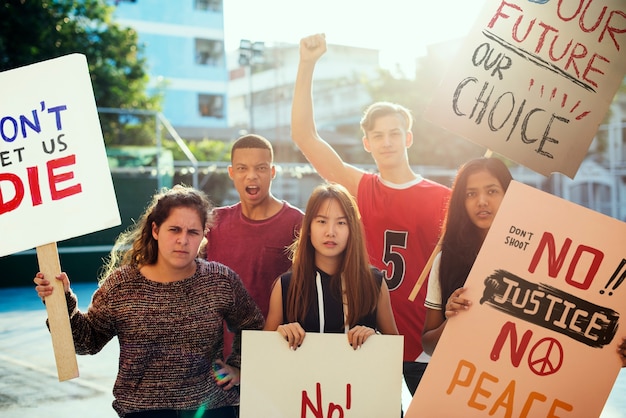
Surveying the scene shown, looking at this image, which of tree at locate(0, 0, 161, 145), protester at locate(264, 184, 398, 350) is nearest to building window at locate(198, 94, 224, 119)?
tree at locate(0, 0, 161, 145)

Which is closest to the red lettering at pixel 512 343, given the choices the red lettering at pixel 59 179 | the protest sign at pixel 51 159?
the protest sign at pixel 51 159

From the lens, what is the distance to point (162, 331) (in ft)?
8.68

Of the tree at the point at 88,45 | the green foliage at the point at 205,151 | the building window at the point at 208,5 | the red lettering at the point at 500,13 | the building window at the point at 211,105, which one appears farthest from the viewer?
the building window at the point at 211,105

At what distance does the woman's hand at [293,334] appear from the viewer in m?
2.62

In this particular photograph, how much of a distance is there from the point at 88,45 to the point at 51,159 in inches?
622

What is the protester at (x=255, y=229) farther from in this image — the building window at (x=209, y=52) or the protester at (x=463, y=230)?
the building window at (x=209, y=52)

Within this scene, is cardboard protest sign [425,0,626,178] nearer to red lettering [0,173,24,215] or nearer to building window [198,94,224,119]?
red lettering [0,173,24,215]

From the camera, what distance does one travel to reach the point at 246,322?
2.83 meters

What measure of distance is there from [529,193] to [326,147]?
1.12 meters

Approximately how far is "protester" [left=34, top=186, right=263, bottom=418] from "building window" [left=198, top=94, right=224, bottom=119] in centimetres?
3133

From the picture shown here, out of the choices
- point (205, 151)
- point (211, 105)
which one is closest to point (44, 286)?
point (205, 151)

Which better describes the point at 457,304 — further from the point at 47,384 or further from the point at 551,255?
the point at 47,384

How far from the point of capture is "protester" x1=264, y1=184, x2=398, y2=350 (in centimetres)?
280

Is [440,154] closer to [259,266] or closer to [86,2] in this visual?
[86,2]
